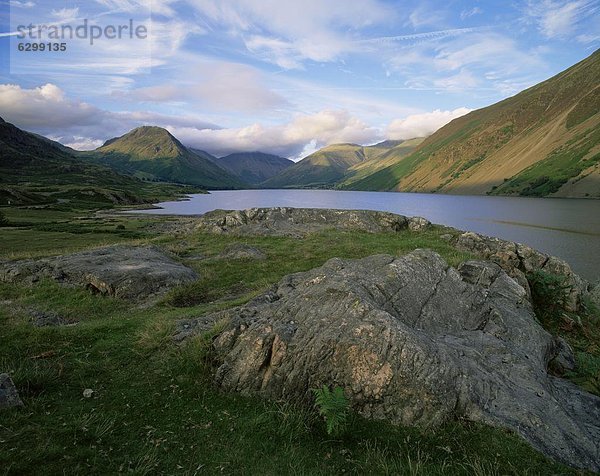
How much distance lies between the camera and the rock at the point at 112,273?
64.5ft

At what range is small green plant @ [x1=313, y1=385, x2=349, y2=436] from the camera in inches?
316

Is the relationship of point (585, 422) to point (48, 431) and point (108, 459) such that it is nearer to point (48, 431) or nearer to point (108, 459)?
point (108, 459)

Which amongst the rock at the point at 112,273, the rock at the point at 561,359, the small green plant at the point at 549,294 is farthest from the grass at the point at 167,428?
the small green plant at the point at 549,294

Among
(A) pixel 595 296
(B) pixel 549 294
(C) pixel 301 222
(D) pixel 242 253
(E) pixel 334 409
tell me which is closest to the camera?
(E) pixel 334 409

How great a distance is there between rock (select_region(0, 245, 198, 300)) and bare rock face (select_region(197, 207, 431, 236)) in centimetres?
1447

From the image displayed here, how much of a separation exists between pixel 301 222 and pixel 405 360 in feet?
109

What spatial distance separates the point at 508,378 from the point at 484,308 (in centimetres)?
479

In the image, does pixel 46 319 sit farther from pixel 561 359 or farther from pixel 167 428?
pixel 561 359

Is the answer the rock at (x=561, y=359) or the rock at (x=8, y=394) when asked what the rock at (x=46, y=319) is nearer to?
the rock at (x=8, y=394)

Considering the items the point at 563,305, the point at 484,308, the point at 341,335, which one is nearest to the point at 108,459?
the point at 341,335

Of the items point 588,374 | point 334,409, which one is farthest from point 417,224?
point 334,409

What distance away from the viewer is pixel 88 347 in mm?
12297

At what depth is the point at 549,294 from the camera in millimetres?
20484

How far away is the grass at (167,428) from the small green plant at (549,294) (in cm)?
1525
